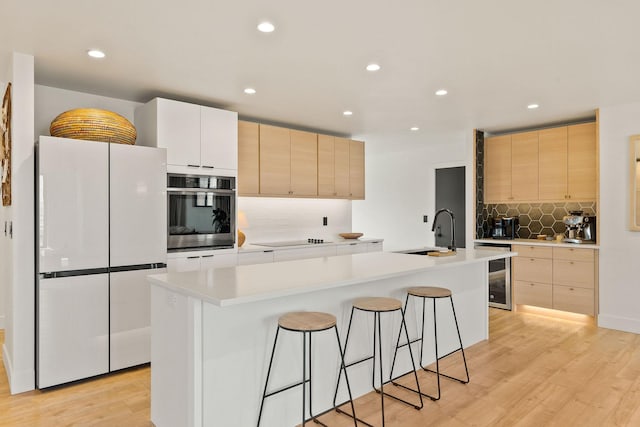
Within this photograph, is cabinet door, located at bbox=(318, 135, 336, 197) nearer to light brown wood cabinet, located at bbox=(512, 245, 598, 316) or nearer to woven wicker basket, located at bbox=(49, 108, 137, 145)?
light brown wood cabinet, located at bbox=(512, 245, 598, 316)

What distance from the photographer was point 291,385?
7.72 feet

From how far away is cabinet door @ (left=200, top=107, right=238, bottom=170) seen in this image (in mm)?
3949

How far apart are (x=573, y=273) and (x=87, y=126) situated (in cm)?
508

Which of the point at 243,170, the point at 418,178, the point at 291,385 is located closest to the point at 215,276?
the point at 291,385

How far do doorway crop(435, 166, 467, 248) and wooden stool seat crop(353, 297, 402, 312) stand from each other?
4360 millimetres

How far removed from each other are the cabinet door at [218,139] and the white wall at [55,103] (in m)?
0.93

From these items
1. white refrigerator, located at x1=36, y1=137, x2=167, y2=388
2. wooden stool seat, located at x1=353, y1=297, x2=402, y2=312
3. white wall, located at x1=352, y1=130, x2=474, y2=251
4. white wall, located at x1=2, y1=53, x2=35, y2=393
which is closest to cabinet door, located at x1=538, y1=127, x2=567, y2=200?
white wall, located at x1=352, y1=130, x2=474, y2=251

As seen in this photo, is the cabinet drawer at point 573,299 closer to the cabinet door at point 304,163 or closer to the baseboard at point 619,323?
the baseboard at point 619,323

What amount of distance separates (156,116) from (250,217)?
5.76 ft

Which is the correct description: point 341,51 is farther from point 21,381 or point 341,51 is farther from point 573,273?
point 573,273

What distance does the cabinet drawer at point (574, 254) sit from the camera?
4469 millimetres

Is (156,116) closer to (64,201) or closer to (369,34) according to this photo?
(64,201)

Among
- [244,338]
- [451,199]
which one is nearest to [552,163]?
[451,199]

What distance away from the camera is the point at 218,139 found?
405cm
